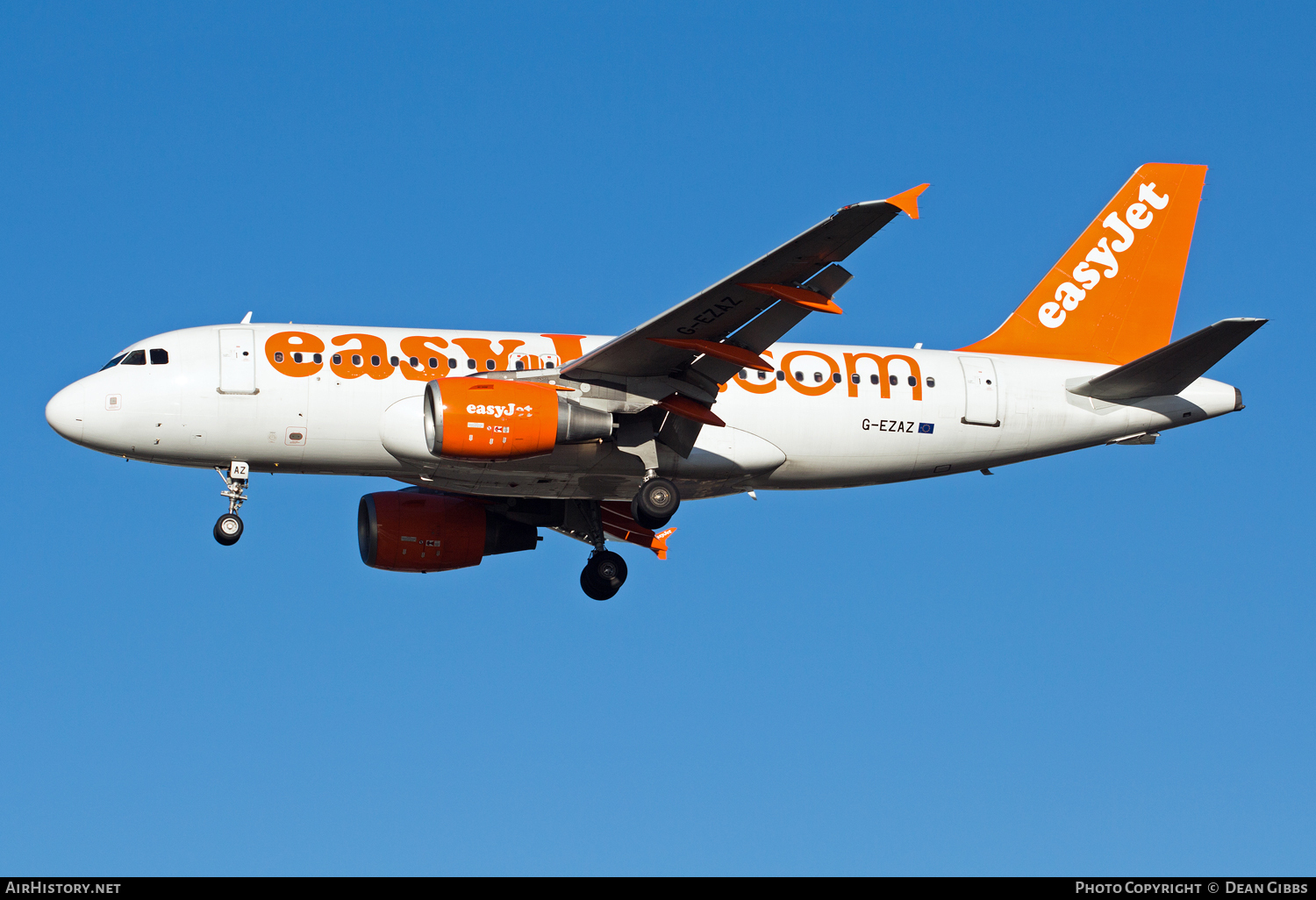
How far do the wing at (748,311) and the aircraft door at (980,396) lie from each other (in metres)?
6.22

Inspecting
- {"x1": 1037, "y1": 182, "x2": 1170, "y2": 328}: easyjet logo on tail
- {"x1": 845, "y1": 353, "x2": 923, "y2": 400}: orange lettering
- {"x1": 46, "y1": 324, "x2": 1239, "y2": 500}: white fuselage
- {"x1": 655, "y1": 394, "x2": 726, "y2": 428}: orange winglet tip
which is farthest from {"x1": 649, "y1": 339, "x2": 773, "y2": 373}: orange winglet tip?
→ {"x1": 1037, "y1": 182, "x2": 1170, "y2": 328}: easyjet logo on tail

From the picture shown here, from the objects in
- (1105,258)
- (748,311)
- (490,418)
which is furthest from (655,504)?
(1105,258)

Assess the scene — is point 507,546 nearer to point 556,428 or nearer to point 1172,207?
point 556,428

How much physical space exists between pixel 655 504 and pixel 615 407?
2155 mm

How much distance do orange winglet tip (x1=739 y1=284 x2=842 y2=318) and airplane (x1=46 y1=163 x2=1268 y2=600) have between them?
46 mm

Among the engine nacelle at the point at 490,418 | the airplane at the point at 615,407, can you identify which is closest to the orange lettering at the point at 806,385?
the airplane at the point at 615,407

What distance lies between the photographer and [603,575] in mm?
36594

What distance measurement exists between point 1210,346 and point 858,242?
392 inches

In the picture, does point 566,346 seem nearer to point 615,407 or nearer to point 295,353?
point 615,407

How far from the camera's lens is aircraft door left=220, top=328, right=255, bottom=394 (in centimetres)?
3122

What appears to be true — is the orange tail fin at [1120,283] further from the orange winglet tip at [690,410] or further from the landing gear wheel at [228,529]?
the landing gear wheel at [228,529]

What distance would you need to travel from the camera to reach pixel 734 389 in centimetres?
3291
